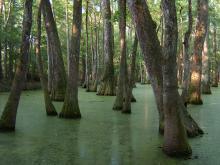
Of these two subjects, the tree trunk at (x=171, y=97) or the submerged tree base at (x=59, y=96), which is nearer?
the tree trunk at (x=171, y=97)

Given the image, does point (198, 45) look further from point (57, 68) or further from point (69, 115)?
point (69, 115)

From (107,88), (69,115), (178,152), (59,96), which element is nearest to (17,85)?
(69,115)

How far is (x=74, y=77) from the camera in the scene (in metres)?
10.2

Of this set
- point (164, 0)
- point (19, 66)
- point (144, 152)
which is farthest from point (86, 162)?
point (19, 66)

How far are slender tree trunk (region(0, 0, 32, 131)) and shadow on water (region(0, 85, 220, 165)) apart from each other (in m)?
0.31

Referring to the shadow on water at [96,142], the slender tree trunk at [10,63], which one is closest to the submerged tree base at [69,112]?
the shadow on water at [96,142]

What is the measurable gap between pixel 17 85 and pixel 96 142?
2223 millimetres

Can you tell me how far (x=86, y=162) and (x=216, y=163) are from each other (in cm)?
162

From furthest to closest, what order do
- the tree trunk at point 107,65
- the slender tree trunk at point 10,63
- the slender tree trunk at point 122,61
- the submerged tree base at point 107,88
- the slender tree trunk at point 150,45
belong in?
1. the slender tree trunk at point 10,63
2. the tree trunk at point 107,65
3. the submerged tree base at point 107,88
4. the slender tree trunk at point 122,61
5. the slender tree trunk at point 150,45

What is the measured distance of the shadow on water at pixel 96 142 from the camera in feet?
18.1

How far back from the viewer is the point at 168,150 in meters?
5.82

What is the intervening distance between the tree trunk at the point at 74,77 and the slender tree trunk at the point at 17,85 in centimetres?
202

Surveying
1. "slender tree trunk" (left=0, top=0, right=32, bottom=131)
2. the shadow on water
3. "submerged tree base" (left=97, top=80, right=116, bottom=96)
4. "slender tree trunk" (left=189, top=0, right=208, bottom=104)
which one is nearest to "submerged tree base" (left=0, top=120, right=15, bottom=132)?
"slender tree trunk" (left=0, top=0, right=32, bottom=131)

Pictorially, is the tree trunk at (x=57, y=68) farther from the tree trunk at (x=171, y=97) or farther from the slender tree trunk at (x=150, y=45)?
the tree trunk at (x=171, y=97)
